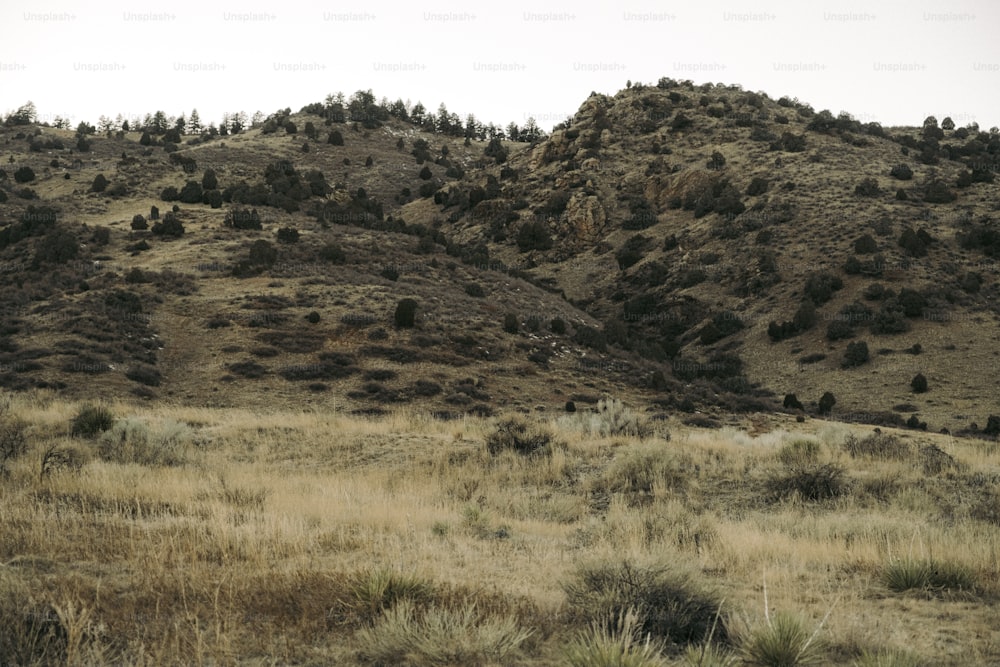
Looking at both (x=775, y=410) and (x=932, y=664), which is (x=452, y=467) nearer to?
(x=932, y=664)

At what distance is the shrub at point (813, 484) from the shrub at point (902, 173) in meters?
59.0

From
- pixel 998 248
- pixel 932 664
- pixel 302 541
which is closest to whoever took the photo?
pixel 932 664

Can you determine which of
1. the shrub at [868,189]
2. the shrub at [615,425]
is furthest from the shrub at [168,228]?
the shrub at [868,189]

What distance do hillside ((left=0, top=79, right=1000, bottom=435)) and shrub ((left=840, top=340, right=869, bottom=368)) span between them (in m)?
0.12

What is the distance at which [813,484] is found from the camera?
10.5 metres

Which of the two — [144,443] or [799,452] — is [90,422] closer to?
[144,443]

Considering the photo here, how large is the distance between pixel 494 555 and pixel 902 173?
6577 cm

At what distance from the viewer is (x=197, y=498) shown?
878cm

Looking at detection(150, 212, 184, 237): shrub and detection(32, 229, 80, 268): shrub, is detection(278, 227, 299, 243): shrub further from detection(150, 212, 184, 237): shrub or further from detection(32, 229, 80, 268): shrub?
detection(32, 229, 80, 268): shrub

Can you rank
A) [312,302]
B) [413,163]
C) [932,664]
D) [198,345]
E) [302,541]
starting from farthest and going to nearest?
[413,163], [312,302], [198,345], [302,541], [932,664]

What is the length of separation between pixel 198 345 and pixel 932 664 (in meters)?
32.1

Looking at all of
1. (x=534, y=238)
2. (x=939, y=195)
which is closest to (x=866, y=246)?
(x=939, y=195)

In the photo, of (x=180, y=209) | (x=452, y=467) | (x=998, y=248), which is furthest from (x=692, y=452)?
(x=180, y=209)

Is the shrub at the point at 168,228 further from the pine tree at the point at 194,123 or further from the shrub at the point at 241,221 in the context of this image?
the pine tree at the point at 194,123
